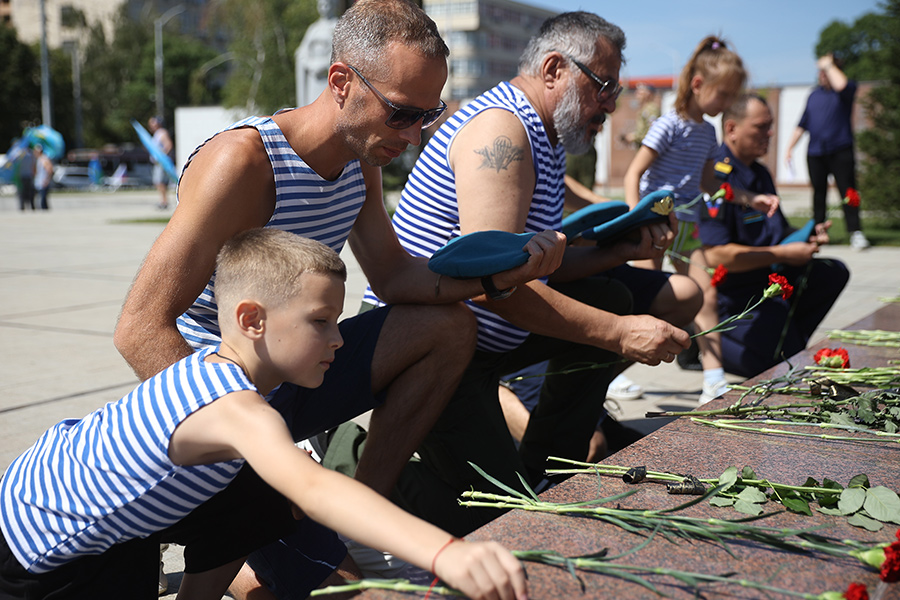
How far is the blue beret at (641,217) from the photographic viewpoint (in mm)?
3324

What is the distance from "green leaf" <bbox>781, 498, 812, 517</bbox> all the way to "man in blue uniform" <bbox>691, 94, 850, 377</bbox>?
259 cm

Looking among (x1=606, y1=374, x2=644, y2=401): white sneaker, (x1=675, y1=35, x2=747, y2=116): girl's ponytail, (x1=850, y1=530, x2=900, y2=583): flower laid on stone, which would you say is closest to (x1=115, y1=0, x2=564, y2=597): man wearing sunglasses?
(x1=850, y1=530, x2=900, y2=583): flower laid on stone

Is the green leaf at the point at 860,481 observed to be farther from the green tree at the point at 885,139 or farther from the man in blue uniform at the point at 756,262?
the green tree at the point at 885,139

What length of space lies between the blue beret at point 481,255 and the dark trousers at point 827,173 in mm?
9402

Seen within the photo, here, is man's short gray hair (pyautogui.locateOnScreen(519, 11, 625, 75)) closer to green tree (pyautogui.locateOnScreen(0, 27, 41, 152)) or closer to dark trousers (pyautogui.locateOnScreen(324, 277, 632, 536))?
dark trousers (pyautogui.locateOnScreen(324, 277, 632, 536))

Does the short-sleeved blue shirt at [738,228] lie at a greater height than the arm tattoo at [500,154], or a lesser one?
lesser

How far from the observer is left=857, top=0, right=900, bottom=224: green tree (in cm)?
1400

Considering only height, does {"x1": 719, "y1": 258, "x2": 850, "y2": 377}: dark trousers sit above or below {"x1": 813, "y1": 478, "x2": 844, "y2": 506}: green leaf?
below

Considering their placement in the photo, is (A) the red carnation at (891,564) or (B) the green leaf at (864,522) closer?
(A) the red carnation at (891,564)

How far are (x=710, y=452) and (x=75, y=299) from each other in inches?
254

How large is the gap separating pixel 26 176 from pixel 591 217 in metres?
21.1

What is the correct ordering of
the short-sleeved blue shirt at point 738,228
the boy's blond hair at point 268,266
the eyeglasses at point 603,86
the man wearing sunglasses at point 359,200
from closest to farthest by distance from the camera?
the boy's blond hair at point 268,266
the man wearing sunglasses at point 359,200
the eyeglasses at point 603,86
the short-sleeved blue shirt at point 738,228

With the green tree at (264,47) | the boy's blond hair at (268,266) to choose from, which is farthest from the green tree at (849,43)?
the boy's blond hair at (268,266)

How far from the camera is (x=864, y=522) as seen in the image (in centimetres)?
191
